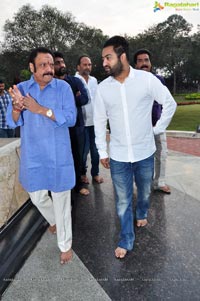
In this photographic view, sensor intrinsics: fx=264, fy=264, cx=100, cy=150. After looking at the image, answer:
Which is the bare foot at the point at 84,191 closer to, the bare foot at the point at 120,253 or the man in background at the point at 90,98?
the man in background at the point at 90,98

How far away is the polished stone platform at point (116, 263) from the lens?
2229 millimetres

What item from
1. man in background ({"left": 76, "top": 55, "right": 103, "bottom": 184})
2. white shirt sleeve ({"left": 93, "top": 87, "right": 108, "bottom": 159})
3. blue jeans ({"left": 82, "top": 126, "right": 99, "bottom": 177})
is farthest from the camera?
blue jeans ({"left": 82, "top": 126, "right": 99, "bottom": 177})

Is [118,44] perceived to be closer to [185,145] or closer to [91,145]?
[91,145]

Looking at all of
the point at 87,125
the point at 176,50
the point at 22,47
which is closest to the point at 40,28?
the point at 22,47

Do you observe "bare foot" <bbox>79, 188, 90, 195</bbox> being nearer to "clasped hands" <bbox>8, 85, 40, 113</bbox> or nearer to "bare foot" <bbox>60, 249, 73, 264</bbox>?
"bare foot" <bbox>60, 249, 73, 264</bbox>

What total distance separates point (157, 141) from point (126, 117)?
155cm

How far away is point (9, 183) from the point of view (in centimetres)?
287

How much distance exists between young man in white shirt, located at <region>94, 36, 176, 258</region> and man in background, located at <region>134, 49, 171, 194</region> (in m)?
1.03

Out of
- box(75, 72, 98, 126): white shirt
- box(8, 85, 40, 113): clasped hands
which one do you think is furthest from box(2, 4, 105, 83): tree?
box(8, 85, 40, 113): clasped hands

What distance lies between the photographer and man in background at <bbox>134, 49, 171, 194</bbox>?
3.57 meters

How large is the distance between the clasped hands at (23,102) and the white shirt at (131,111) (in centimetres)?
63

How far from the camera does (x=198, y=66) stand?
41.0 meters

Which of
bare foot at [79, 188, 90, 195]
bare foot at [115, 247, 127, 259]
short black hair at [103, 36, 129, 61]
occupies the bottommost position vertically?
bare foot at [115, 247, 127, 259]

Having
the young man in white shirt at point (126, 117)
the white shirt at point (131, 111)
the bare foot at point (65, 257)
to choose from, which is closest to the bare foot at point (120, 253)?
the young man in white shirt at point (126, 117)
